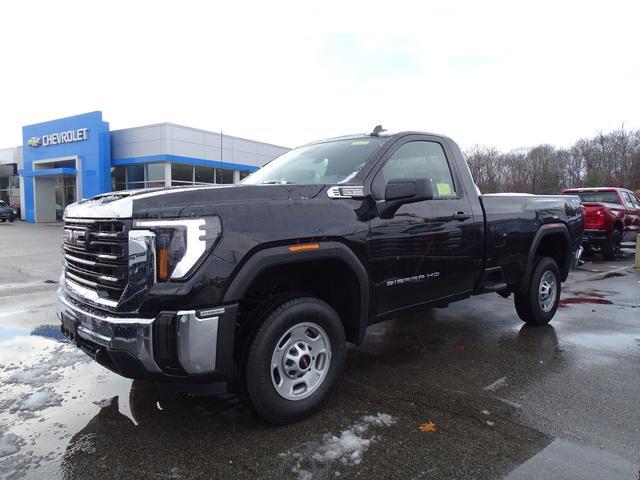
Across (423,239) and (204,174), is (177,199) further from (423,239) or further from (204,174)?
(204,174)

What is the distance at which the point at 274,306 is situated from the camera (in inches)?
121

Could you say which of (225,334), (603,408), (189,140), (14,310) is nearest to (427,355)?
(603,408)

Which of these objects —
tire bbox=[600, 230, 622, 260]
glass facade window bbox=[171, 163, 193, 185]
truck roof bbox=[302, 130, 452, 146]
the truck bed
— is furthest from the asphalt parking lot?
glass facade window bbox=[171, 163, 193, 185]

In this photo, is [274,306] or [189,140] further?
[189,140]

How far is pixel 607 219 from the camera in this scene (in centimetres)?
1255

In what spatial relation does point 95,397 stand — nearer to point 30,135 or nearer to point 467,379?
point 467,379

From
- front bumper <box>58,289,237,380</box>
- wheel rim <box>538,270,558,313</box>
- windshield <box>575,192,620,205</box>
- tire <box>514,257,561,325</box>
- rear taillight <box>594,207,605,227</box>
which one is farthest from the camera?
windshield <box>575,192,620,205</box>

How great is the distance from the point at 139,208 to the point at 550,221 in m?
4.73

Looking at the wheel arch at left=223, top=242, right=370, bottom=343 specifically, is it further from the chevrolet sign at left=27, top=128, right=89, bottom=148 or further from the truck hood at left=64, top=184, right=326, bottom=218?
the chevrolet sign at left=27, top=128, right=89, bottom=148

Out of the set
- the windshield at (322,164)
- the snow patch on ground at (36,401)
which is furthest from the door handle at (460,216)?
the snow patch on ground at (36,401)

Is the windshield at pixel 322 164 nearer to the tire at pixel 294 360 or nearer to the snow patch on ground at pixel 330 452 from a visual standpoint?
the tire at pixel 294 360

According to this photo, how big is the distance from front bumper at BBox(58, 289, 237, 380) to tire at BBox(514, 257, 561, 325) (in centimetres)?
403

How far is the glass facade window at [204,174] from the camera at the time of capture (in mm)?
30219

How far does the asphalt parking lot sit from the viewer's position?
2721 mm
